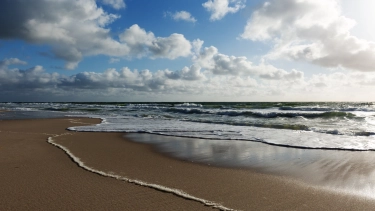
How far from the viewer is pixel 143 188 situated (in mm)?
4559

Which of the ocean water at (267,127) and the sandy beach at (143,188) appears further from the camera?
the ocean water at (267,127)

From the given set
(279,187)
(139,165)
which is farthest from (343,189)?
(139,165)

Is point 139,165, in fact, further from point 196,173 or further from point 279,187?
point 279,187

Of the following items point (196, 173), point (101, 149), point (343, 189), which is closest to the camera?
point (343, 189)

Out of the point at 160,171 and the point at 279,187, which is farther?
the point at 160,171

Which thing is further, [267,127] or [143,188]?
[267,127]

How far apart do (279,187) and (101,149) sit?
18.8 ft

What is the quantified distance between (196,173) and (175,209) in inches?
A: 76.8

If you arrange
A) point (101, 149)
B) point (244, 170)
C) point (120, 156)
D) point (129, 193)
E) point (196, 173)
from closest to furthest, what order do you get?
point (129, 193), point (196, 173), point (244, 170), point (120, 156), point (101, 149)

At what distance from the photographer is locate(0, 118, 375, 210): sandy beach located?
3924 millimetres

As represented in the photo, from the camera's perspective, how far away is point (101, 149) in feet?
27.4

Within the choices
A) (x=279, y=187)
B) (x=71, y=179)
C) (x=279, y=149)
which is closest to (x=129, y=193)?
(x=71, y=179)

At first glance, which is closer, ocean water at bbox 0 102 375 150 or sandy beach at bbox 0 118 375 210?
sandy beach at bbox 0 118 375 210

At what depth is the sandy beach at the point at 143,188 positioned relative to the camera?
12.9 ft
